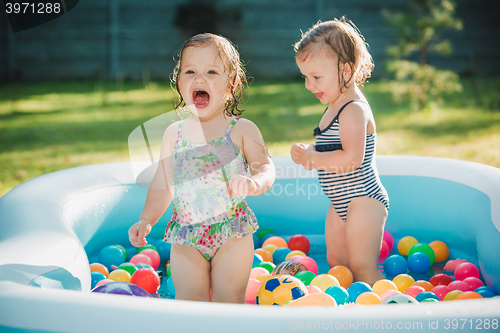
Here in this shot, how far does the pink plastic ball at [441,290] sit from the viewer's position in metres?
1.81

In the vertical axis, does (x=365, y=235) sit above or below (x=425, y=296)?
above

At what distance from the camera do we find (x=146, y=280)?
197 centimetres

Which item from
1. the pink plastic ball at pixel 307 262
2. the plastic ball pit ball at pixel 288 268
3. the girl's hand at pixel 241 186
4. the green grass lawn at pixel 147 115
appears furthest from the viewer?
the green grass lawn at pixel 147 115

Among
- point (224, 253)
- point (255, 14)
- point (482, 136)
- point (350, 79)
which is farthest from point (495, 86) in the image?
point (224, 253)

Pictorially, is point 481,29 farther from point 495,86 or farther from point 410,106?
point 410,106

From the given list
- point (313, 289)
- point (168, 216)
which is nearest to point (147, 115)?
point (168, 216)

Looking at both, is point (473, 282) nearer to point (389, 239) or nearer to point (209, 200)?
point (389, 239)

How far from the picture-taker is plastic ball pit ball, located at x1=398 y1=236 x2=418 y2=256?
2.41m

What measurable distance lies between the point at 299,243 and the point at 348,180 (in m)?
0.55

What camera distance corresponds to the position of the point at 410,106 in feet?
22.2

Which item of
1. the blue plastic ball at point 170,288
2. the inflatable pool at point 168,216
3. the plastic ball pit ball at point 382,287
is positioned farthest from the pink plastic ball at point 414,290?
the blue plastic ball at point 170,288

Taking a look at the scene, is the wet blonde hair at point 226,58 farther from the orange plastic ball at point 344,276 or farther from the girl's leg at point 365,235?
the orange plastic ball at point 344,276

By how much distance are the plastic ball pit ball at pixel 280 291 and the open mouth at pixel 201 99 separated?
657mm

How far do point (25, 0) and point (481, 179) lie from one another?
6.92 feet
